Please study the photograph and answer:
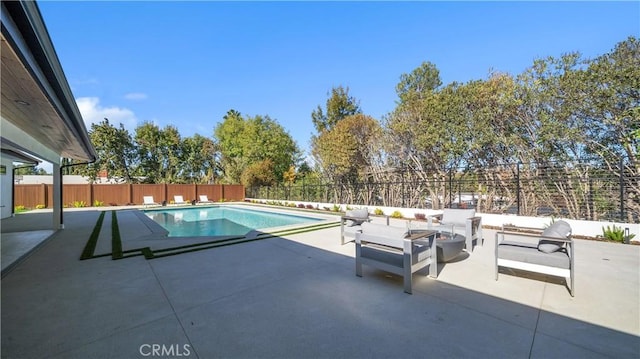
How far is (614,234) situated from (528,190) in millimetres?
2977

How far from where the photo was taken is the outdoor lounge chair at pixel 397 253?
3541 millimetres

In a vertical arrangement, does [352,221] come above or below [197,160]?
below

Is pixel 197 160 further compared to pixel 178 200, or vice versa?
pixel 197 160

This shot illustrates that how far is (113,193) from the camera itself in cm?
2025

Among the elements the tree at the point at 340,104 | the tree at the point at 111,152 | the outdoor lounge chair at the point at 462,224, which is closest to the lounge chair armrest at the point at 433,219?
the outdoor lounge chair at the point at 462,224

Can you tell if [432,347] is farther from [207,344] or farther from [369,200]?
[369,200]

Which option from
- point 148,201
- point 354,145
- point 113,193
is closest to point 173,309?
point 354,145

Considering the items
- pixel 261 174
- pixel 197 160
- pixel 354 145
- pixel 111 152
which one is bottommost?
pixel 261 174

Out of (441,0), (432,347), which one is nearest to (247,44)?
(441,0)

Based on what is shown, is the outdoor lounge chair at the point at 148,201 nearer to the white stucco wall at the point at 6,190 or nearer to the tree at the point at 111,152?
the tree at the point at 111,152

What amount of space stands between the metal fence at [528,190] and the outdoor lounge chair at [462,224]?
361cm

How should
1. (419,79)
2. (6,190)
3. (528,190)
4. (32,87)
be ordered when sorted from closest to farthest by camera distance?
(32,87), (528,190), (6,190), (419,79)

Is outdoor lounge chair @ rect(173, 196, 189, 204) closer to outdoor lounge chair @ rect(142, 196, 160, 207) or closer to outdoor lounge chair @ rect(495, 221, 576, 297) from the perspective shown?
outdoor lounge chair @ rect(142, 196, 160, 207)

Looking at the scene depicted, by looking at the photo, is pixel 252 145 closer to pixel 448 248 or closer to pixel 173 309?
pixel 448 248
